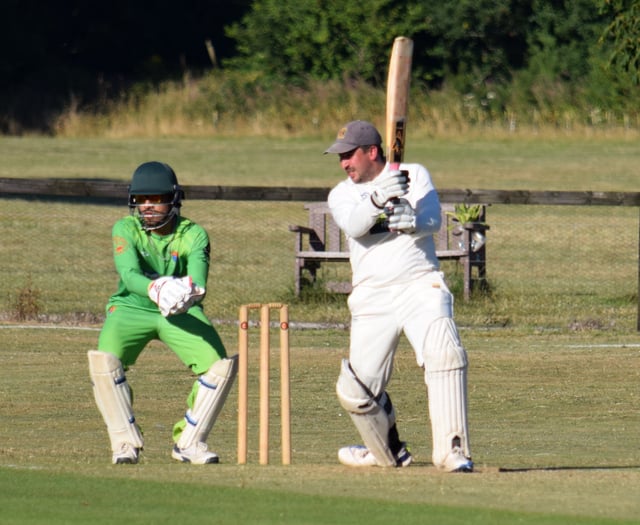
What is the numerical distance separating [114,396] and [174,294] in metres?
0.73

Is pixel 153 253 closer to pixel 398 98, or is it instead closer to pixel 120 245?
pixel 120 245

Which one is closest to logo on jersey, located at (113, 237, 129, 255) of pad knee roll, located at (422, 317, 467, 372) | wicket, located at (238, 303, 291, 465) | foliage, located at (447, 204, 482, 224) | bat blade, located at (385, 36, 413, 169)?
wicket, located at (238, 303, 291, 465)

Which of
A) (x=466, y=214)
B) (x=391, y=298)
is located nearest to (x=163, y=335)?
(x=391, y=298)

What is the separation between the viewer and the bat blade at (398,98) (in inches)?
348

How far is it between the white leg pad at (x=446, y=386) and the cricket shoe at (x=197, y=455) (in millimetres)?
1266

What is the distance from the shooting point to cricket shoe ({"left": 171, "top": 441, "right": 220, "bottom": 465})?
8.77m

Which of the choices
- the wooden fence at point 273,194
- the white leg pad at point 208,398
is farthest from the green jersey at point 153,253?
the wooden fence at point 273,194

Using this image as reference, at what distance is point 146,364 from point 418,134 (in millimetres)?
32367

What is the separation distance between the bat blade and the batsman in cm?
112

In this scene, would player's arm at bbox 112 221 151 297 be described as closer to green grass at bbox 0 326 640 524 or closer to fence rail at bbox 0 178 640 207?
green grass at bbox 0 326 640 524

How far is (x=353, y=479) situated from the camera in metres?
8.08

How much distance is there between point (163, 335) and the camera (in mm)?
8758

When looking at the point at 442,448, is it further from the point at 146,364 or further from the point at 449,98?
the point at 449,98

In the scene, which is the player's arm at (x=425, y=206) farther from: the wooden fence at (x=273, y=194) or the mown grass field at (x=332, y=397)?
the wooden fence at (x=273, y=194)
